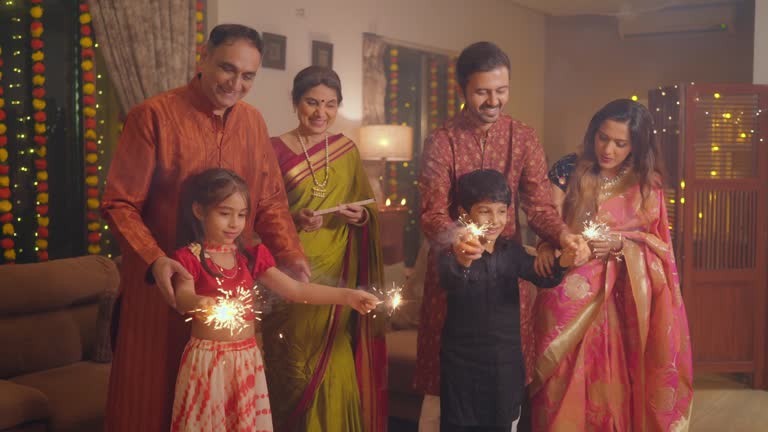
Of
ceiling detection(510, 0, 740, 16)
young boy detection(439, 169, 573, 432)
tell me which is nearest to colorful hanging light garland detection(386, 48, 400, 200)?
ceiling detection(510, 0, 740, 16)

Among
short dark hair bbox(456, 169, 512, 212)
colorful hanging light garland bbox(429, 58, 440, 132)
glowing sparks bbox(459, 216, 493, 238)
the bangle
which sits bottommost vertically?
the bangle

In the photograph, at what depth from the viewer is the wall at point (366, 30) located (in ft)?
17.6

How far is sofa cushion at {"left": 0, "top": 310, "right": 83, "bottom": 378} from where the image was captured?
340 centimetres

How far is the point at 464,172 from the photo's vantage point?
2.51 metres

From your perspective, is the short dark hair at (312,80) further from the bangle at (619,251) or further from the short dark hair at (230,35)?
the bangle at (619,251)

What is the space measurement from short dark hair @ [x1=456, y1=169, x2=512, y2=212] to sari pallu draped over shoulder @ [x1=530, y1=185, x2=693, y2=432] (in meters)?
0.58

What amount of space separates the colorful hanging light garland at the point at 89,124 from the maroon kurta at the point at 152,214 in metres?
2.66

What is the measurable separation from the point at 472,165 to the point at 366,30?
13.9ft

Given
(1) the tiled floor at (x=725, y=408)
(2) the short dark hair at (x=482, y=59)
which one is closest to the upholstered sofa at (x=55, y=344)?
(1) the tiled floor at (x=725, y=408)

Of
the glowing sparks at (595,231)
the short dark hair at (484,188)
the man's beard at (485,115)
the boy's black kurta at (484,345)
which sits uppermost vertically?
the man's beard at (485,115)

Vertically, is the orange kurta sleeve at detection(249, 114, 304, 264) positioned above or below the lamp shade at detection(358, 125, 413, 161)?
below

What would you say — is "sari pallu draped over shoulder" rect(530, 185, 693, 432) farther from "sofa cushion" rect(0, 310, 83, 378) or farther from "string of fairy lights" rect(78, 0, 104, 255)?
"string of fairy lights" rect(78, 0, 104, 255)

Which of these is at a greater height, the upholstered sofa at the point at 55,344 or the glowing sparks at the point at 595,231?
the glowing sparks at the point at 595,231

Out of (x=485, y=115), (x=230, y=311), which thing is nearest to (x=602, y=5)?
(x=485, y=115)
